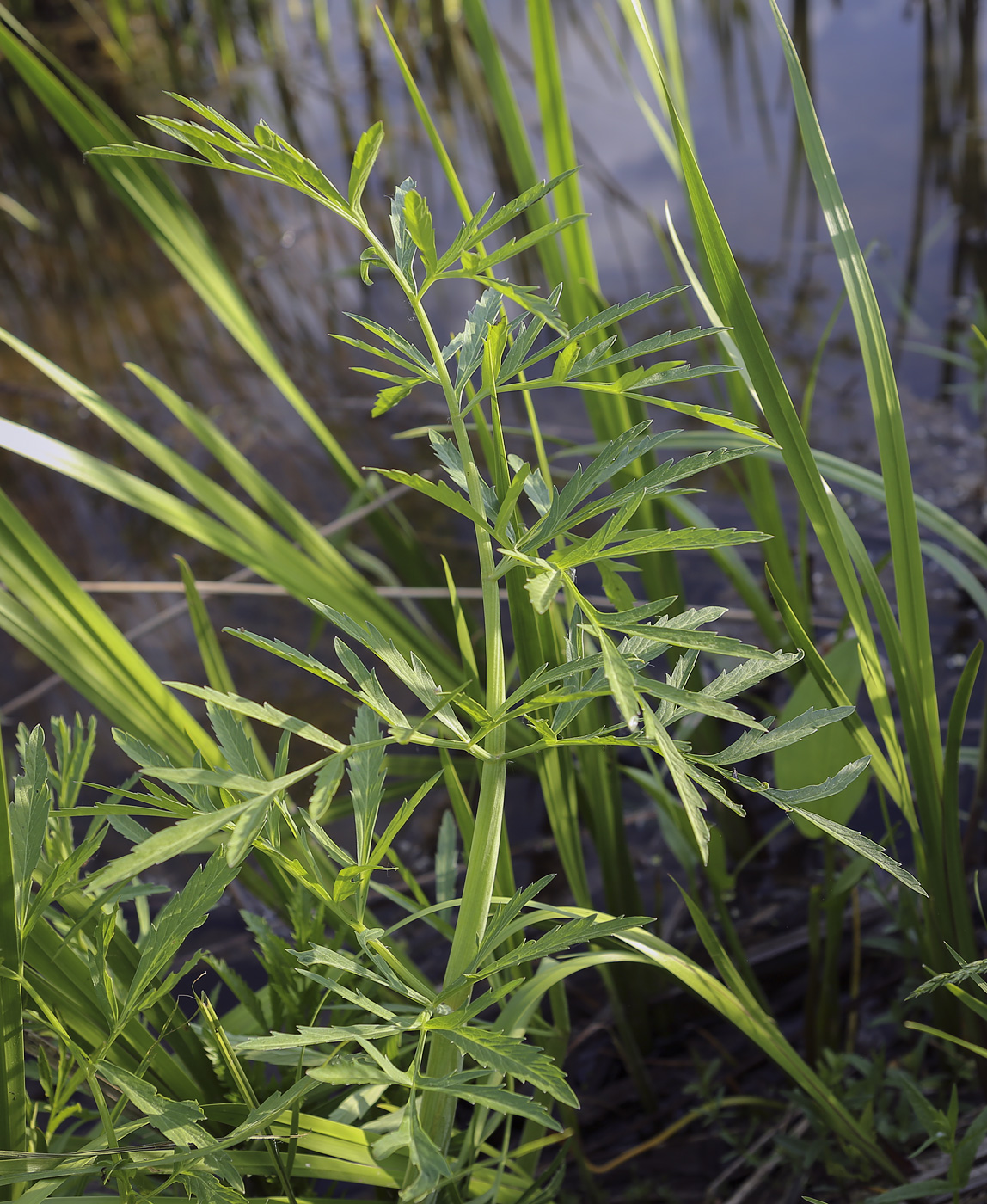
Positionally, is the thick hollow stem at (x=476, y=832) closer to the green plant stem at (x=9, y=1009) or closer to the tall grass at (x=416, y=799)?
the tall grass at (x=416, y=799)

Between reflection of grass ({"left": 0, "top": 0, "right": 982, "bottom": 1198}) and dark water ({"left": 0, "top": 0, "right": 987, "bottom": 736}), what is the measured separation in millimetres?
667

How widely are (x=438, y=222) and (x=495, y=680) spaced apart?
8.43 ft

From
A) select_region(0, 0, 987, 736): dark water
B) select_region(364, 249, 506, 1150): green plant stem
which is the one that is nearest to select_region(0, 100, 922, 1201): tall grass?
select_region(364, 249, 506, 1150): green plant stem

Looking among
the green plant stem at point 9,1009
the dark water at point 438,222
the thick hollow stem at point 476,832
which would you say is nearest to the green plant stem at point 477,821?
the thick hollow stem at point 476,832

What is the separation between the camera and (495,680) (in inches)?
19.5

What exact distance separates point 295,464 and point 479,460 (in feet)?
1.57

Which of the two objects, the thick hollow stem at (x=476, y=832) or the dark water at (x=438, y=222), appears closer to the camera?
the thick hollow stem at (x=476, y=832)

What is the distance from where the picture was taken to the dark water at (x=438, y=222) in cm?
182

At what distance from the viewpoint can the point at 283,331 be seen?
2312 millimetres

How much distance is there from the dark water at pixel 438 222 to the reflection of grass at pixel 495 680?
26.3 inches

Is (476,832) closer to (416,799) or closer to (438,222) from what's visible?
(416,799)

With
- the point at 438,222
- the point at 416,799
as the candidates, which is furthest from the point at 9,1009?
the point at 438,222

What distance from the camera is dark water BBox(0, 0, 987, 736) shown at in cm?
182

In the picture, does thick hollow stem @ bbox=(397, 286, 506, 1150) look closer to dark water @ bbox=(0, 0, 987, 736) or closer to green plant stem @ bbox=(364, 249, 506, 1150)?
green plant stem @ bbox=(364, 249, 506, 1150)
